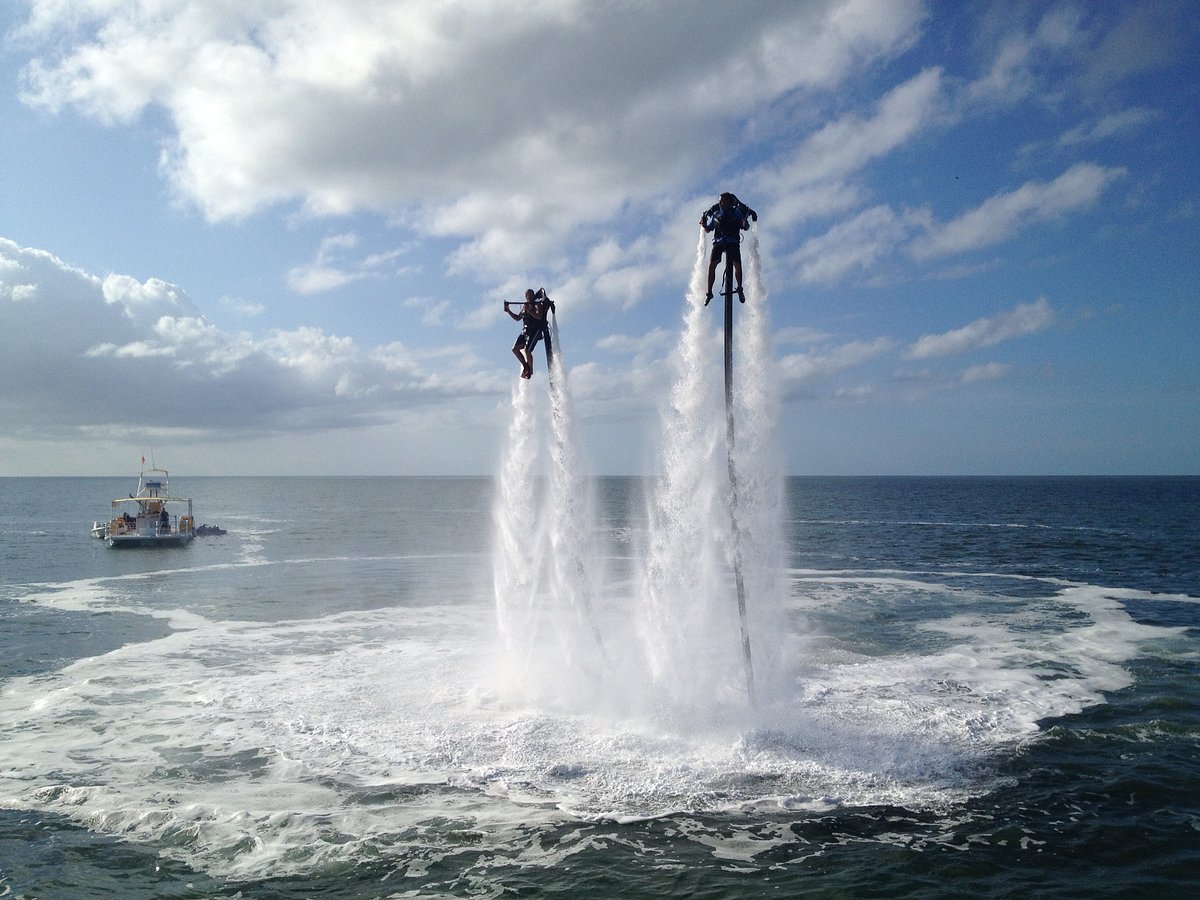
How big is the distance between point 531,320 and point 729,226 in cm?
631

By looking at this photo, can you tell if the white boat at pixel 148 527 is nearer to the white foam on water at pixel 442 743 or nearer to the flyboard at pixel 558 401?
the white foam on water at pixel 442 743

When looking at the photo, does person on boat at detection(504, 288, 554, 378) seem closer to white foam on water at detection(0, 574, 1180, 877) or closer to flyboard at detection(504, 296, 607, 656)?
flyboard at detection(504, 296, 607, 656)

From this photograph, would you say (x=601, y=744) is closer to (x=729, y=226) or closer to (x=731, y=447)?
(x=731, y=447)

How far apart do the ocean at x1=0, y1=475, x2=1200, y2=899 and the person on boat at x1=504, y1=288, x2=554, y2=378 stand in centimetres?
396

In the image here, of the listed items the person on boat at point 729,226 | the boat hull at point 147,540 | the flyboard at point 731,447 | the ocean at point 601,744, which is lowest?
the ocean at point 601,744

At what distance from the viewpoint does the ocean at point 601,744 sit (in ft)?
40.4

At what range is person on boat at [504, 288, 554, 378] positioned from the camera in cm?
2006

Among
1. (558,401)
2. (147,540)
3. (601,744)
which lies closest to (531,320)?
(558,401)

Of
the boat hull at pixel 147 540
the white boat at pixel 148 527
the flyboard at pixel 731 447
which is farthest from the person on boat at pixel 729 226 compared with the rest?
the boat hull at pixel 147 540

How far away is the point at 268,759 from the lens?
1678cm

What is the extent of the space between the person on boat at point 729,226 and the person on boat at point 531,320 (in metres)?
5.47

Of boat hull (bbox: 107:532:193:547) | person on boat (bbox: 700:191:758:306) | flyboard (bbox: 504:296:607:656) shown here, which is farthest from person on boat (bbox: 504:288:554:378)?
boat hull (bbox: 107:532:193:547)

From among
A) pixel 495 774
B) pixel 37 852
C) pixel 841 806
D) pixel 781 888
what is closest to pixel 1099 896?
pixel 841 806

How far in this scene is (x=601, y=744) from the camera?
17000mm
